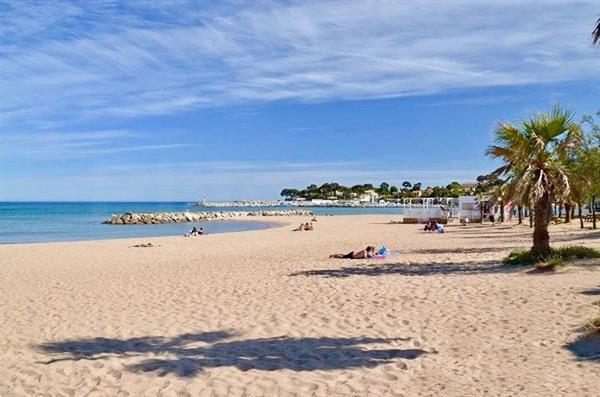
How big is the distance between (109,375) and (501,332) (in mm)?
4675

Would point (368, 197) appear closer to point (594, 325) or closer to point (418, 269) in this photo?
point (418, 269)

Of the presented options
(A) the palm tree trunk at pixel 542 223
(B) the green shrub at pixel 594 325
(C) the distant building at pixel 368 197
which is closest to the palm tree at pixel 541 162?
(A) the palm tree trunk at pixel 542 223

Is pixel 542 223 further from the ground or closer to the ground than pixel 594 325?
further from the ground

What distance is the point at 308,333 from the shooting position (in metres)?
7.35

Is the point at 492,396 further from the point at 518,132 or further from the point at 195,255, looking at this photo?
the point at 195,255

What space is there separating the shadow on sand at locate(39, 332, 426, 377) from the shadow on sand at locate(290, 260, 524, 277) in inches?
218

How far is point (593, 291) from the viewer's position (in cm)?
880

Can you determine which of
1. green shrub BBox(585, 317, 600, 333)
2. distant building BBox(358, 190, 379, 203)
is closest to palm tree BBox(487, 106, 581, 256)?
green shrub BBox(585, 317, 600, 333)

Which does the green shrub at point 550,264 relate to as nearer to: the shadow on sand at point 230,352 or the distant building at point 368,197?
the shadow on sand at point 230,352

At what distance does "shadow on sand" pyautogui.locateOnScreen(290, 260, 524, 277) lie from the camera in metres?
12.2

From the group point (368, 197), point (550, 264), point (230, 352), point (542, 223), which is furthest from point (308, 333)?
point (368, 197)

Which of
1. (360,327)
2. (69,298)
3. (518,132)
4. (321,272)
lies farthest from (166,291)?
(518,132)

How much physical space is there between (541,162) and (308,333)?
27.0 feet

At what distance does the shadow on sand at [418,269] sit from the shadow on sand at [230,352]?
553 centimetres
